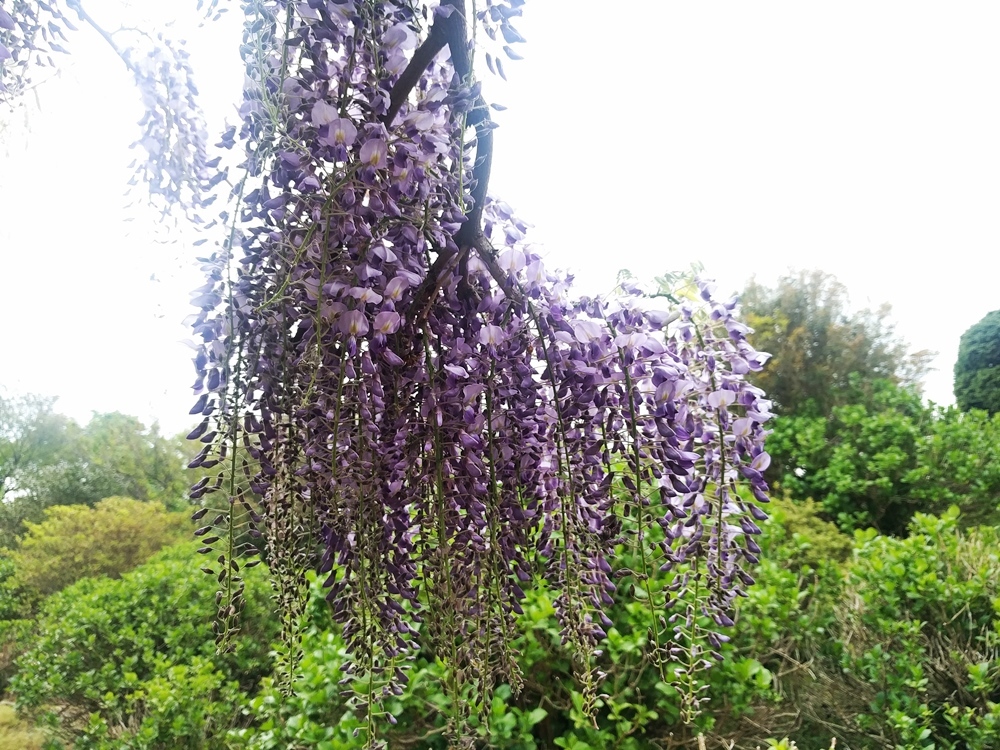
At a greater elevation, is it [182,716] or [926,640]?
[926,640]

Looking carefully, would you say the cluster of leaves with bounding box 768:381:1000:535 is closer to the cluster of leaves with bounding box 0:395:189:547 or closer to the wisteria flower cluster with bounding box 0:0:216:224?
the wisteria flower cluster with bounding box 0:0:216:224

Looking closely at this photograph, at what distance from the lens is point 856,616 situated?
1.93 meters

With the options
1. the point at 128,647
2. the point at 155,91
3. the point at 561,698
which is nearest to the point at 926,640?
the point at 561,698

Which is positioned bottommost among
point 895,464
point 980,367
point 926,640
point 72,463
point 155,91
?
point 926,640

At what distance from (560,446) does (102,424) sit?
16.3ft

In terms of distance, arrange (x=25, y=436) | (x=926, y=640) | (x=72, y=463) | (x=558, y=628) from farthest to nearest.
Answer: (x=72, y=463) → (x=25, y=436) → (x=926, y=640) → (x=558, y=628)

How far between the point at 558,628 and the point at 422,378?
37.4 inches

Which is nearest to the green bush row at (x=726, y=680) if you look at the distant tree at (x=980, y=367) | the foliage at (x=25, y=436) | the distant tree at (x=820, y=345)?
the foliage at (x=25, y=436)

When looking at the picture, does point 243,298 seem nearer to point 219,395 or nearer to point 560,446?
point 219,395

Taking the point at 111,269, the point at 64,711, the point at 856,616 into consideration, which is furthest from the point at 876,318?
the point at 64,711

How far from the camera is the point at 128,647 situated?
2.81 m

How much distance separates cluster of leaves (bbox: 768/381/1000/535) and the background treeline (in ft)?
0.05

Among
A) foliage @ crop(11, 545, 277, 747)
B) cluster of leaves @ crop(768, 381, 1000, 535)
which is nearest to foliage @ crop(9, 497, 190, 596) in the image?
foliage @ crop(11, 545, 277, 747)

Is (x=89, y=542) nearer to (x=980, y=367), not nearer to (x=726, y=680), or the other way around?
(x=726, y=680)
